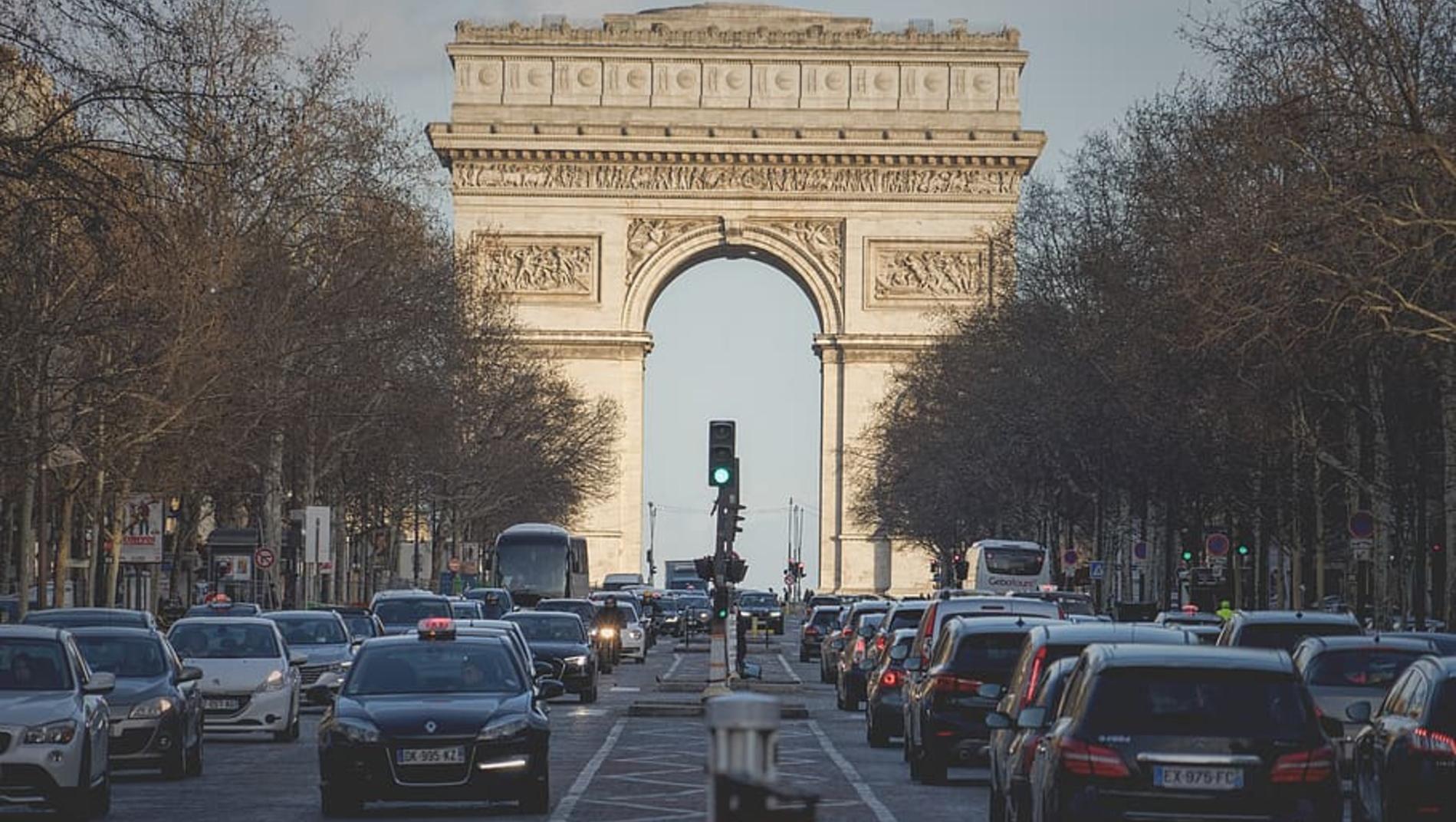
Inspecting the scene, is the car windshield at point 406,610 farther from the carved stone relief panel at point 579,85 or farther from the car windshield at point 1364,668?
the carved stone relief panel at point 579,85

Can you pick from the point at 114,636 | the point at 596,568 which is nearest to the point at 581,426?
the point at 596,568

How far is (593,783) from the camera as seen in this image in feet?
90.8

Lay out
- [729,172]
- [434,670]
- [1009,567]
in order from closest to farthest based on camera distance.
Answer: [434,670] → [1009,567] → [729,172]

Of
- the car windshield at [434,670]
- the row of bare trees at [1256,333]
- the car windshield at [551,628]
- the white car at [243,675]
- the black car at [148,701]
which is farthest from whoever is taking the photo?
the car windshield at [551,628]

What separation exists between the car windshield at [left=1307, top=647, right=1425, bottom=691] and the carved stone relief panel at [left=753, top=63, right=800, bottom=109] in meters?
84.8

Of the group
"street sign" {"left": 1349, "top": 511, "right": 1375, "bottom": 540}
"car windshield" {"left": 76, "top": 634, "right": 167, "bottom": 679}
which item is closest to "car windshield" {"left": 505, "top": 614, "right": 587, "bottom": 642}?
"street sign" {"left": 1349, "top": 511, "right": 1375, "bottom": 540}

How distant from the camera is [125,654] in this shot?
94.1 ft

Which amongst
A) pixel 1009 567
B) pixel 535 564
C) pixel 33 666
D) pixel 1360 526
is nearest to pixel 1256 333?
pixel 1360 526

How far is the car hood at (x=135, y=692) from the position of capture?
2770 cm

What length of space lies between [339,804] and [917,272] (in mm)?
88906

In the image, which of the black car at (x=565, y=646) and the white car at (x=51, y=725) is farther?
the black car at (x=565, y=646)

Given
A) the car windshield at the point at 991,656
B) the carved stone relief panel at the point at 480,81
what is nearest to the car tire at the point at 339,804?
the car windshield at the point at 991,656

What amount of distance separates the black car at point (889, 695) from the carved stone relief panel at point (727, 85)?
75930mm

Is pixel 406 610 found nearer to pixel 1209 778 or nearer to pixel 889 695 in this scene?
pixel 889 695
